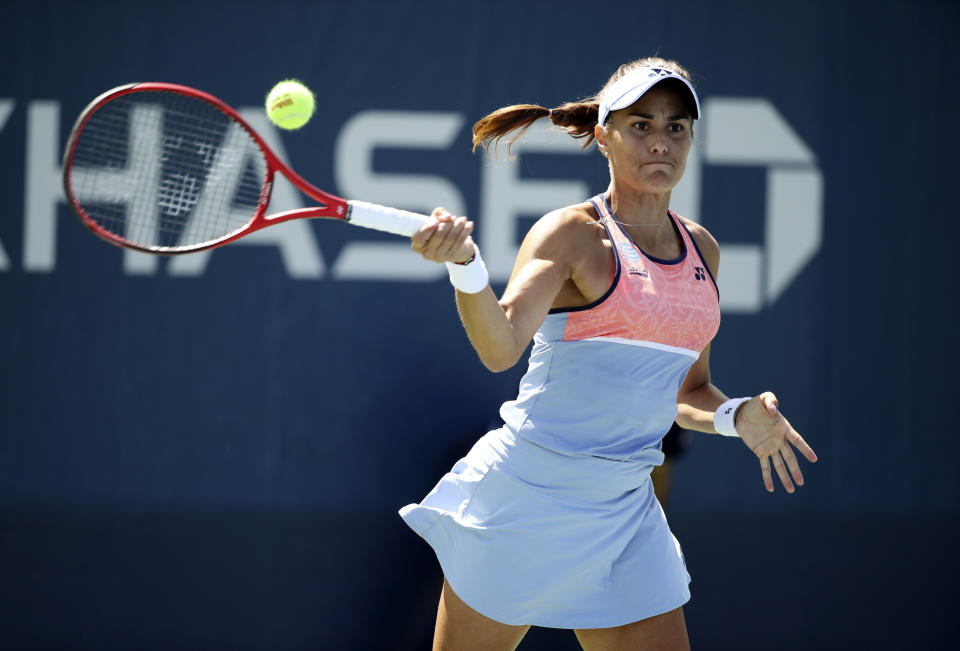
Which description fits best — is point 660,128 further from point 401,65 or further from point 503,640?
point 401,65

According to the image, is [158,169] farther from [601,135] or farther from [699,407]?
[699,407]

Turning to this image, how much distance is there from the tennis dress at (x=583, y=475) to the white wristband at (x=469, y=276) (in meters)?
0.31

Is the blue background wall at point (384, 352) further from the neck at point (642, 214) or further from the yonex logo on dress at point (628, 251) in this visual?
the yonex logo on dress at point (628, 251)

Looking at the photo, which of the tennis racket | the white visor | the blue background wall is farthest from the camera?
the blue background wall

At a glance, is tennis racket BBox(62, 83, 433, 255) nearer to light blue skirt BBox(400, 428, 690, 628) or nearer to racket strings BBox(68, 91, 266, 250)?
racket strings BBox(68, 91, 266, 250)

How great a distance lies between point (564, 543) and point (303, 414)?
1745 millimetres

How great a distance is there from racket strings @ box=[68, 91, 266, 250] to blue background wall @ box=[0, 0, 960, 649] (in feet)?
0.48

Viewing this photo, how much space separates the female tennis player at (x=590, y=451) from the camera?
2035 millimetres

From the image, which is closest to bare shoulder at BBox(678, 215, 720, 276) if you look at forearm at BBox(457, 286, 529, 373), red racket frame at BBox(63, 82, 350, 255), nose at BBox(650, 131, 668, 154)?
nose at BBox(650, 131, 668, 154)

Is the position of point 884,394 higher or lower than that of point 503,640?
higher

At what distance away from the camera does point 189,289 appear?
3621 mm

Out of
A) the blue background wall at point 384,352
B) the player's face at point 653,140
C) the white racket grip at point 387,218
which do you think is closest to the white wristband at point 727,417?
the player's face at point 653,140

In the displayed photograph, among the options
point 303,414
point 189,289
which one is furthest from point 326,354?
point 189,289

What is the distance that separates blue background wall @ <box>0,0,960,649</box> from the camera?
3596 mm
